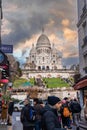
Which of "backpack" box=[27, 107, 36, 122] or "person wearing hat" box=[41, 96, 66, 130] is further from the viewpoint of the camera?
"backpack" box=[27, 107, 36, 122]

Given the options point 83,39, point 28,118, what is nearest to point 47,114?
point 28,118

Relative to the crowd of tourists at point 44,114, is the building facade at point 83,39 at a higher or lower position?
higher

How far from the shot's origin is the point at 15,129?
1390 cm

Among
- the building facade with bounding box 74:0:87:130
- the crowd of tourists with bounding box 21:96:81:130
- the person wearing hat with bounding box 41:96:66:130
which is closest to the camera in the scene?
the person wearing hat with bounding box 41:96:66:130

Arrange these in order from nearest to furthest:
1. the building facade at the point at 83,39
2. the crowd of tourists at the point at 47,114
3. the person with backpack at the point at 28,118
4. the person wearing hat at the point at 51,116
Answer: the person wearing hat at the point at 51,116
the crowd of tourists at the point at 47,114
the person with backpack at the point at 28,118
the building facade at the point at 83,39

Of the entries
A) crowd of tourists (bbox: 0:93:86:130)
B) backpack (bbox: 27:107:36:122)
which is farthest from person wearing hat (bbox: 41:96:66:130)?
backpack (bbox: 27:107:36:122)

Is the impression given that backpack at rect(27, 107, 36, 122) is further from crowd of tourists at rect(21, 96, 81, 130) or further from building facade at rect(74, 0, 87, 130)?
building facade at rect(74, 0, 87, 130)

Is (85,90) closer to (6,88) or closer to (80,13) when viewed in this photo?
(80,13)

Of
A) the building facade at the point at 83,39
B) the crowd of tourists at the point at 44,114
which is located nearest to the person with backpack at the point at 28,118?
the crowd of tourists at the point at 44,114

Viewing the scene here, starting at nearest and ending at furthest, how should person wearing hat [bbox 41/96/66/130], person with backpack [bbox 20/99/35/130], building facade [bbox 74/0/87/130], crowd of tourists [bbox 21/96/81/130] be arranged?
person wearing hat [bbox 41/96/66/130]
crowd of tourists [bbox 21/96/81/130]
person with backpack [bbox 20/99/35/130]
building facade [bbox 74/0/87/130]

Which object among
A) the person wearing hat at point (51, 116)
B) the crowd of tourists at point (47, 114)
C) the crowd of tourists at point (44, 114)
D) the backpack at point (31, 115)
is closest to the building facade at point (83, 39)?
the crowd of tourists at point (44, 114)

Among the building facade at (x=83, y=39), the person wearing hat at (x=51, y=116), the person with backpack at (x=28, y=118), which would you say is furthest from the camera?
the building facade at (x=83, y=39)

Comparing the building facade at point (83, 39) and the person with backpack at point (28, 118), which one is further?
the building facade at point (83, 39)

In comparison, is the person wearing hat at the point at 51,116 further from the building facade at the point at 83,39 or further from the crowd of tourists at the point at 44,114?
the building facade at the point at 83,39
